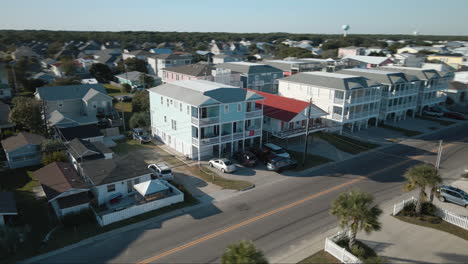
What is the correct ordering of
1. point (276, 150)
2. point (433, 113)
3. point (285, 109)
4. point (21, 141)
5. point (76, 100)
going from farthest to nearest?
point (433, 113)
point (76, 100)
point (285, 109)
point (276, 150)
point (21, 141)

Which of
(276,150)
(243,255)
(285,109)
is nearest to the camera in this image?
(243,255)

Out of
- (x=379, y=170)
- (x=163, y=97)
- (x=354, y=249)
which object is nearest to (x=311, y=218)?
(x=354, y=249)

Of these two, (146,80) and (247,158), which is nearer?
(247,158)

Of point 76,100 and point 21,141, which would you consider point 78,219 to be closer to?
point 21,141

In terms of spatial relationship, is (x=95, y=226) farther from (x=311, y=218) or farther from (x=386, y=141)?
(x=386, y=141)

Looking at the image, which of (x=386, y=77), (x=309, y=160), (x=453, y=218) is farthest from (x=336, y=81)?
(x=453, y=218)

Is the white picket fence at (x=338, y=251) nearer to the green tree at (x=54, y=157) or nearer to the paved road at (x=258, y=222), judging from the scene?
the paved road at (x=258, y=222)

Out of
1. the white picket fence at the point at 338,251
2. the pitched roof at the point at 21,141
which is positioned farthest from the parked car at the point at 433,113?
the pitched roof at the point at 21,141

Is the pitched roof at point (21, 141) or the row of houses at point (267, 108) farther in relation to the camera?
the row of houses at point (267, 108)
